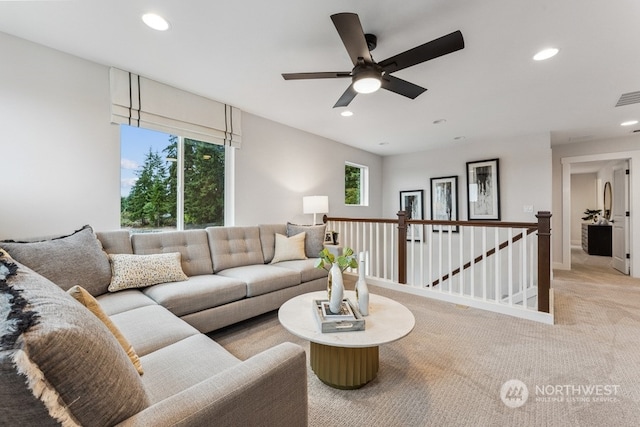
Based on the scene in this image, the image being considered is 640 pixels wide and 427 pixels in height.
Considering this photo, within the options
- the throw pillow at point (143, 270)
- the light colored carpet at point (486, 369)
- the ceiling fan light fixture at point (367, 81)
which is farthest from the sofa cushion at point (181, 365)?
the ceiling fan light fixture at point (367, 81)

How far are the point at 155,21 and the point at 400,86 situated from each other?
1888 millimetres

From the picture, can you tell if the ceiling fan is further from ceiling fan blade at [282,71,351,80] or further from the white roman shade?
the white roman shade

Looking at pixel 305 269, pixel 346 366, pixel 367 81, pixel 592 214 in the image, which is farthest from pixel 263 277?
pixel 592 214

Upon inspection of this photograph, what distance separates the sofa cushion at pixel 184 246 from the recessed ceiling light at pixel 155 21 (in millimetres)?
1711

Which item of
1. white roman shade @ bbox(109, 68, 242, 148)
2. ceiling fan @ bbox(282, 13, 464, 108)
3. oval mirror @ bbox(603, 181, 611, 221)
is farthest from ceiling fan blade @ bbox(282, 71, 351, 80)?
oval mirror @ bbox(603, 181, 611, 221)

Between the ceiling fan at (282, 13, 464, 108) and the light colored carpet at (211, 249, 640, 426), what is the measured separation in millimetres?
2075

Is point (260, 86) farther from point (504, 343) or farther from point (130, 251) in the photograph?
point (504, 343)

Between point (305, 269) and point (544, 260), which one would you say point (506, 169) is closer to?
point (544, 260)

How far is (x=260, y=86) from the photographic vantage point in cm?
288

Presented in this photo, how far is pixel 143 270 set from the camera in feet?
7.17

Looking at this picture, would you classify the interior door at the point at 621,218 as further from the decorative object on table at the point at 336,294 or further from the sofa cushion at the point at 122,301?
the sofa cushion at the point at 122,301

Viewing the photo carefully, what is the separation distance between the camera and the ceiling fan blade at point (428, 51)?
1617mm

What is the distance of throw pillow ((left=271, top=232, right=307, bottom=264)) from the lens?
324 cm

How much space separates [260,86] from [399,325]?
104 inches
